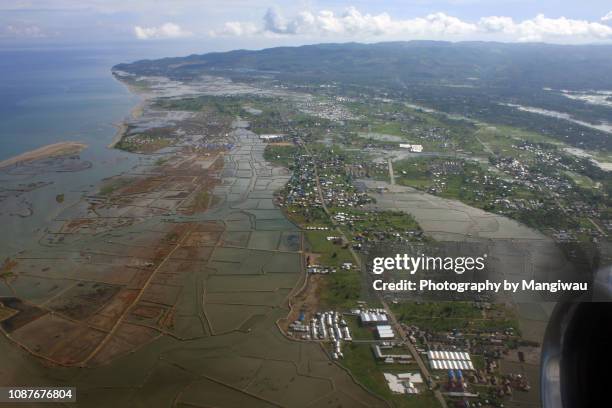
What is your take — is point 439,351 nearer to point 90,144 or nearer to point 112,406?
point 112,406

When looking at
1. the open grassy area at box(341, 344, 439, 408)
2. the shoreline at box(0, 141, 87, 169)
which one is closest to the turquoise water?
the shoreline at box(0, 141, 87, 169)

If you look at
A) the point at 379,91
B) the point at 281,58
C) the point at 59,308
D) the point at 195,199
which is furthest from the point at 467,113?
the point at 281,58

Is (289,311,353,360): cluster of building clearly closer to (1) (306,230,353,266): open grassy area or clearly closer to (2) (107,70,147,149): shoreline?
(1) (306,230,353,266): open grassy area

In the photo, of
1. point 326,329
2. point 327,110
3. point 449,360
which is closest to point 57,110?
point 327,110

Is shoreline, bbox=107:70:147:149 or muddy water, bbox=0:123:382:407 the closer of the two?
muddy water, bbox=0:123:382:407

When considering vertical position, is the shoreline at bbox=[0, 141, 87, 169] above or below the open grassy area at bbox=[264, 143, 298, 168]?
above

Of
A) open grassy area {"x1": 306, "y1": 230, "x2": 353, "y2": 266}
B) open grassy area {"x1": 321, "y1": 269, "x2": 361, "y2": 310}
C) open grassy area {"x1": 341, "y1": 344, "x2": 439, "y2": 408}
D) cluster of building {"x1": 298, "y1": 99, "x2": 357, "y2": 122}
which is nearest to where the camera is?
open grassy area {"x1": 341, "y1": 344, "x2": 439, "y2": 408}

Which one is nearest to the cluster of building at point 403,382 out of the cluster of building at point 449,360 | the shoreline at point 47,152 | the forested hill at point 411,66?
the cluster of building at point 449,360
